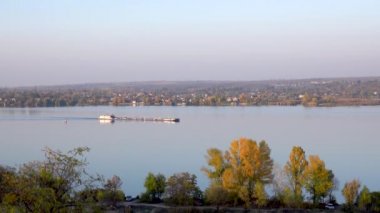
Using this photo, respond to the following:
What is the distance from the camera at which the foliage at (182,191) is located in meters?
8.38

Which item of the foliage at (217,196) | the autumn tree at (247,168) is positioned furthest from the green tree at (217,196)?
the autumn tree at (247,168)

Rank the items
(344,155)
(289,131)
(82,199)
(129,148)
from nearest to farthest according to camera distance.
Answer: (82,199) < (344,155) < (129,148) < (289,131)

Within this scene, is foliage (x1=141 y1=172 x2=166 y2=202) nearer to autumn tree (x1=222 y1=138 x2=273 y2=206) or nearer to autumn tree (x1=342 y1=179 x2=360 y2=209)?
autumn tree (x1=222 y1=138 x2=273 y2=206)

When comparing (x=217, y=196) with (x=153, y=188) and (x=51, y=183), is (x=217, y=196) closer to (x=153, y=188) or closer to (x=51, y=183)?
(x=153, y=188)

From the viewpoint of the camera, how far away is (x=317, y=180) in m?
8.52

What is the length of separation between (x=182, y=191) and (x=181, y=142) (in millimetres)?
7053

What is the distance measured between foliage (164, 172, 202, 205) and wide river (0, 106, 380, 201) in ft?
3.40

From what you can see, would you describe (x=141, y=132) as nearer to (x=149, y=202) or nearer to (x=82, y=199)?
(x=149, y=202)

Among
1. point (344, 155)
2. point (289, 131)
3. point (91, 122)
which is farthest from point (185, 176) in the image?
point (91, 122)

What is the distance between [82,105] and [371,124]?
76.6ft

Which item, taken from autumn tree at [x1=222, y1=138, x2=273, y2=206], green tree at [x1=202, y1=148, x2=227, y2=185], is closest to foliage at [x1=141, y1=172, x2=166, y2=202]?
green tree at [x1=202, y1=148, x2=227, y2=185]

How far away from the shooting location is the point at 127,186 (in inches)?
391

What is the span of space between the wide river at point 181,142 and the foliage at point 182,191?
1.04 metres

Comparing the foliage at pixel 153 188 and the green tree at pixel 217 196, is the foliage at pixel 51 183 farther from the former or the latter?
the foliage at pixel 153 188
